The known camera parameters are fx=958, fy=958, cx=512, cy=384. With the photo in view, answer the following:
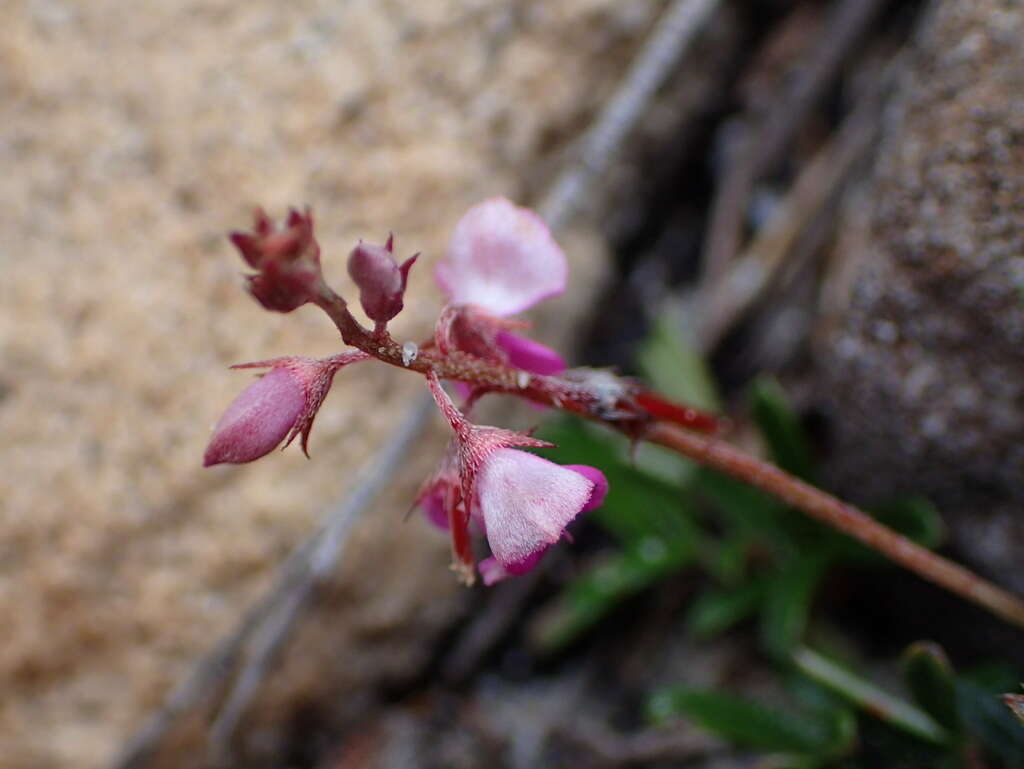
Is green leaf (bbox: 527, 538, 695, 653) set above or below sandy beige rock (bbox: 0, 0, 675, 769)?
below

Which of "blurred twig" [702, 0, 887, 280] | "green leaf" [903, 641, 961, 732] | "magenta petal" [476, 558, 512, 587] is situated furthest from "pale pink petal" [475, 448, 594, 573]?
"blurred twig" [702, 0, 887, 280]

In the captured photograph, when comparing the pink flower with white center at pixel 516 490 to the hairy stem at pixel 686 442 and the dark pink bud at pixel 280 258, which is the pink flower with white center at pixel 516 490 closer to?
the hairy stem at pixel 686 442

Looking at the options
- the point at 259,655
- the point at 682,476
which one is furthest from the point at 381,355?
the point at 682,476

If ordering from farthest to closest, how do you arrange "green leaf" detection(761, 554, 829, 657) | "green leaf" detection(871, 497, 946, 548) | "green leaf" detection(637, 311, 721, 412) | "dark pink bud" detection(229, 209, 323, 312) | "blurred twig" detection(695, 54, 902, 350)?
"blurred twig" detection(695, 54, 902, 350), "green leaf" detection(637, 311, 721, 412), "green leaf" detection(761, 554, 829, 657), "green leaf" detection(871, 497, 946, 548), "dark pink bud" detection(229, 209, 323, 312)

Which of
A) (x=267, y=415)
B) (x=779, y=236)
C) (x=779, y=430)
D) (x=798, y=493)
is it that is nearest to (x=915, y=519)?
(x=779, y=430)

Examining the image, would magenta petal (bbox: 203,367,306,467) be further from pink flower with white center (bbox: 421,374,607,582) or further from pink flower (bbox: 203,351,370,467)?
pink flower with white center (bbox: 421,374,607,582)

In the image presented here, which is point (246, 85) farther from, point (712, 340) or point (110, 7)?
point (712, 340)
